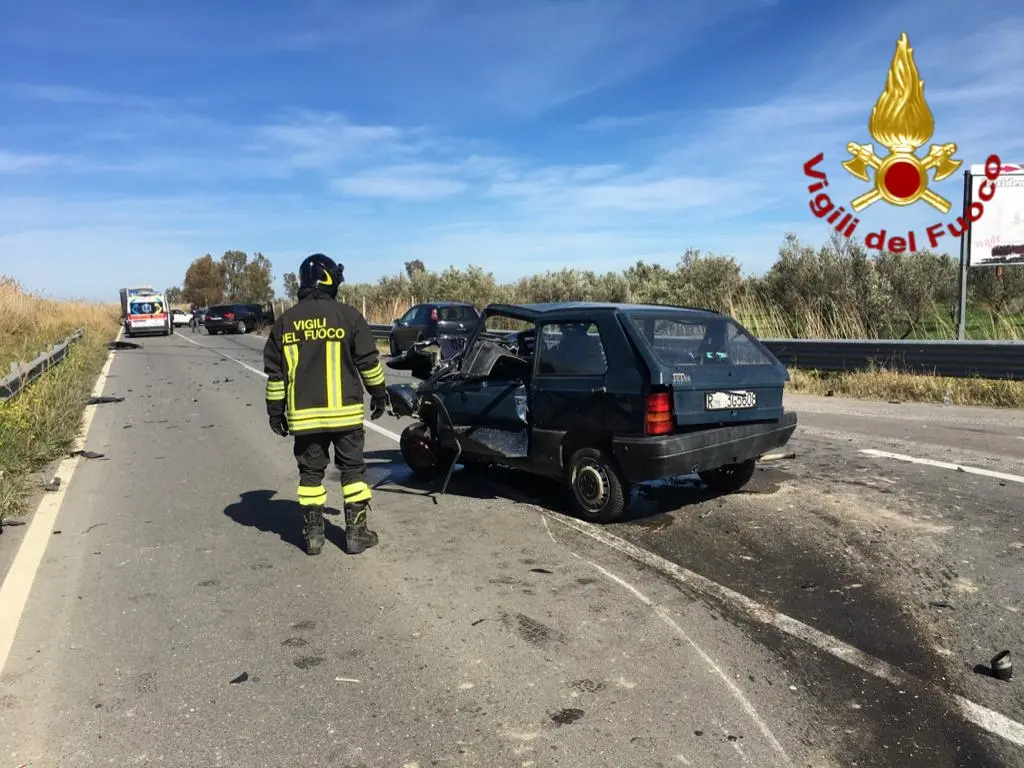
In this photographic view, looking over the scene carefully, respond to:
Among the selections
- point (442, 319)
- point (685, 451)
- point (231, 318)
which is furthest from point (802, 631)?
point (231, 318)

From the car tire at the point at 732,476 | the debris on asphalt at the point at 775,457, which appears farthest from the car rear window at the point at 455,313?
the car tire at the point at 732,476

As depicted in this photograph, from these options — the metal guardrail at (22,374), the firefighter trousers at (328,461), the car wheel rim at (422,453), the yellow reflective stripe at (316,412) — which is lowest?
the car wheel rim at (422,453)

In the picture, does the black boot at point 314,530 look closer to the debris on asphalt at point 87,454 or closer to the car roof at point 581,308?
the car roof at point 581,308

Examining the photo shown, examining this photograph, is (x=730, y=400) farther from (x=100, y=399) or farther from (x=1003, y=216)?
(x=100, y=399)

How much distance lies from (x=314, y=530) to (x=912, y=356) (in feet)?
33.9

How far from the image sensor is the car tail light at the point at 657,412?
532 centimetres

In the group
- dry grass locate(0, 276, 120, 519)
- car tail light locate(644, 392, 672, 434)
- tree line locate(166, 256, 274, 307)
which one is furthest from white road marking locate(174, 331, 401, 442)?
tree line locate(166, 256, 274, 307)

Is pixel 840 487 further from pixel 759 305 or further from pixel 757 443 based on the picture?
pixel 759 305

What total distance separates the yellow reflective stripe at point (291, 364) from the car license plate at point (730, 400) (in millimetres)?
2749

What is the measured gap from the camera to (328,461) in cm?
518

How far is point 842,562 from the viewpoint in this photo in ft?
15.6

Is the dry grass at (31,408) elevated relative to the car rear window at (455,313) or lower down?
lower down

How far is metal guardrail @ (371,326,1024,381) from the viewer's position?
431 inches

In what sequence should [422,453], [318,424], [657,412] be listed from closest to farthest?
[318,424]
[657,412]
[422,453]
